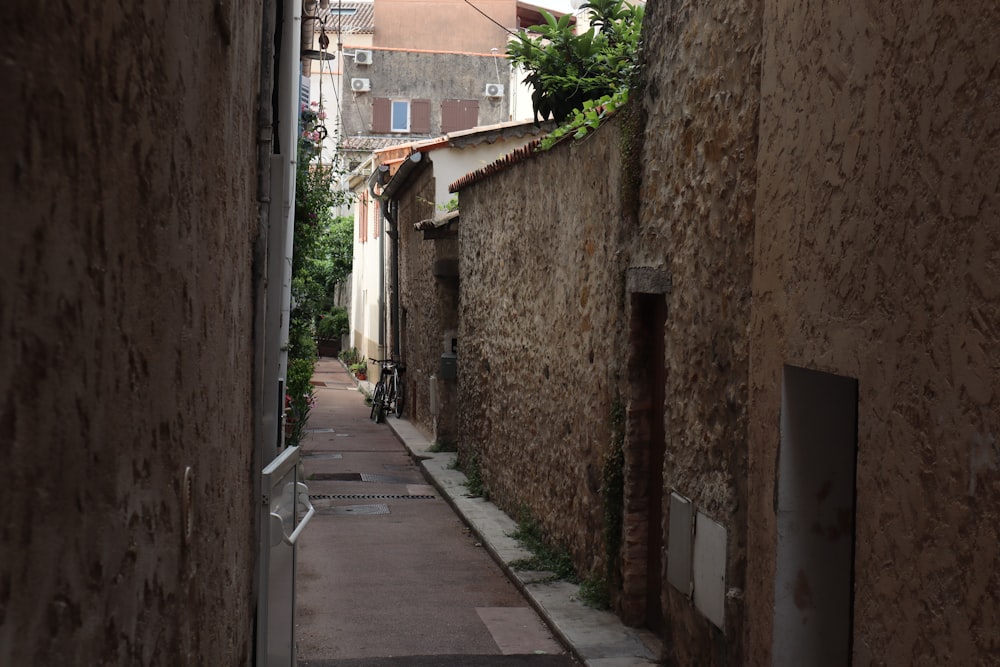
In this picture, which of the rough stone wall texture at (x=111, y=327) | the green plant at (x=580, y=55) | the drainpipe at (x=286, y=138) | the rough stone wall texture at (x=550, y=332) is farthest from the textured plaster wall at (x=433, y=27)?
the rough stone wall texture at (x=111, y=327)

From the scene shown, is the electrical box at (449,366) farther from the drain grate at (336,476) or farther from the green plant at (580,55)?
the green plant at (580,55)

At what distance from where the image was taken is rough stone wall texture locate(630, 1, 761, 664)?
5680 millimetres

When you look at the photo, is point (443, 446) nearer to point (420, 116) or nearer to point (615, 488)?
point (615, 488)

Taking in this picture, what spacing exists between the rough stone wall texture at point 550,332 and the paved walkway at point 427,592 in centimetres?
52

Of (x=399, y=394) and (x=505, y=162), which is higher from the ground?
(x=505, y=162)

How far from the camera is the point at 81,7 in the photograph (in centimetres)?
175

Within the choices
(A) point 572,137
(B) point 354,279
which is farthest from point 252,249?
(B) point 354,279

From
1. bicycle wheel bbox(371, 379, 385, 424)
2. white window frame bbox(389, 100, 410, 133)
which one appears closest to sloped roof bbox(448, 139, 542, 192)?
bicycle wheel bbox(371, 379, 385, 424)

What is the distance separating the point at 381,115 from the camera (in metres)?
41.0

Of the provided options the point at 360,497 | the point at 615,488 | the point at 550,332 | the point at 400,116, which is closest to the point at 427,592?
the point at 615,488

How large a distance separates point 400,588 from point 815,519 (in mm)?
4882

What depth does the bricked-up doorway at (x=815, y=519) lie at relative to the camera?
4.86m

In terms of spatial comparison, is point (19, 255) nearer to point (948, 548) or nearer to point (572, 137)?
point (948, 548)

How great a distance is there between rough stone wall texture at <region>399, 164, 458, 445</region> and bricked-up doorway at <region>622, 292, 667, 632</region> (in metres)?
9.45
